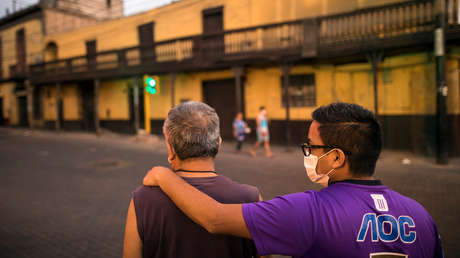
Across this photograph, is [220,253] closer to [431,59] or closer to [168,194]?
[168,194]

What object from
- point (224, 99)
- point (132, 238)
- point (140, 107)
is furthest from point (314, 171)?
point (140, 107)

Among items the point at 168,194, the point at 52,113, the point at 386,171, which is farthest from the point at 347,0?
the point at 52,113

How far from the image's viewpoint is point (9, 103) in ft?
93.6

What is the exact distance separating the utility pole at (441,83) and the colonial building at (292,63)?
0.03m

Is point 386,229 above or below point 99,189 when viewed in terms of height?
above

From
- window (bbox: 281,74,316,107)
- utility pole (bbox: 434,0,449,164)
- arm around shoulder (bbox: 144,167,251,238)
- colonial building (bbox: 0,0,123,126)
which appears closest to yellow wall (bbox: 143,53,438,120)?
window (bbox: 281,74,316,107)

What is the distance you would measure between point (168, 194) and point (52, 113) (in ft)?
90.9

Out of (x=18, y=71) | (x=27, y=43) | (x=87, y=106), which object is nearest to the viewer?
(x=87, y=106)

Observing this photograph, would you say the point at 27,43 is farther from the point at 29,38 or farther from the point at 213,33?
the point at 213,33

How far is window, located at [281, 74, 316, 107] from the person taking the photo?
13477mm

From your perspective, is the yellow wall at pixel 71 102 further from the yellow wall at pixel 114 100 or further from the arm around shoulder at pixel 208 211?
the arm around shoulder at pixel 208 211

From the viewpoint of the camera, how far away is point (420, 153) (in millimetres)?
10664

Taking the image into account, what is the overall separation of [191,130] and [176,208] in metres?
0.41

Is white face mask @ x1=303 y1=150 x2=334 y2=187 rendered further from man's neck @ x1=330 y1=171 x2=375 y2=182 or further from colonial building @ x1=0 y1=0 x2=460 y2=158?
colonial building @ x1=0 y1=0 x2=460 y2=158
